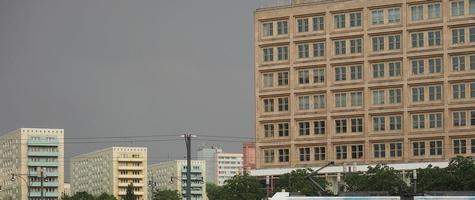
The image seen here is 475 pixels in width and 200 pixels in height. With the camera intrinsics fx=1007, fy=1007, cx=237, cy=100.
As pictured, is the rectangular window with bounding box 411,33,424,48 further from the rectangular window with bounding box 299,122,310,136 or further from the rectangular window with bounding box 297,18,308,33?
the rectangular window with bounding box 299,122,310,136

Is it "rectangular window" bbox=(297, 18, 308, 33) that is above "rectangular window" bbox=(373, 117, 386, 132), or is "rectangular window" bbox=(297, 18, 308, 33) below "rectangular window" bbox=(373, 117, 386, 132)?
above

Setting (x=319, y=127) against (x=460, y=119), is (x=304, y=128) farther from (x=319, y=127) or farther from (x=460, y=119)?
(x=460, y=119)

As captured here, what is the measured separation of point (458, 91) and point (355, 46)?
623 inches

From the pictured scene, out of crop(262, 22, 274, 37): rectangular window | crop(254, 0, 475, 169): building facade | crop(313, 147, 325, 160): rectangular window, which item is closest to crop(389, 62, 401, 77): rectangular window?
crop(254, 0, 475, 169): building facade

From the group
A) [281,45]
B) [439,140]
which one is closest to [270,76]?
[281,45]

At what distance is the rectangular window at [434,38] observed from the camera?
135m

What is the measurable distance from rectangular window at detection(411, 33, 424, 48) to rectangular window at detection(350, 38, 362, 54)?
25.2 ft

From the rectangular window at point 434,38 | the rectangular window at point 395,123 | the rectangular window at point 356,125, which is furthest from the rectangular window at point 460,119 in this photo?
the rectangular window at point 356,125

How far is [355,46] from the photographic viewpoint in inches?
5556

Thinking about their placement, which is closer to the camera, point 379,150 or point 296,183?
point 296,183

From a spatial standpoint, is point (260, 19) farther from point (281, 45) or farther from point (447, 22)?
point (447, 22)

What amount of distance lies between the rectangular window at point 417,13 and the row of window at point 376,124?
13.1 meters

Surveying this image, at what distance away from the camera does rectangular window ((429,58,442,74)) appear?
445ft

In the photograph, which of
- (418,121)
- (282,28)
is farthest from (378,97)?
(282,28)
